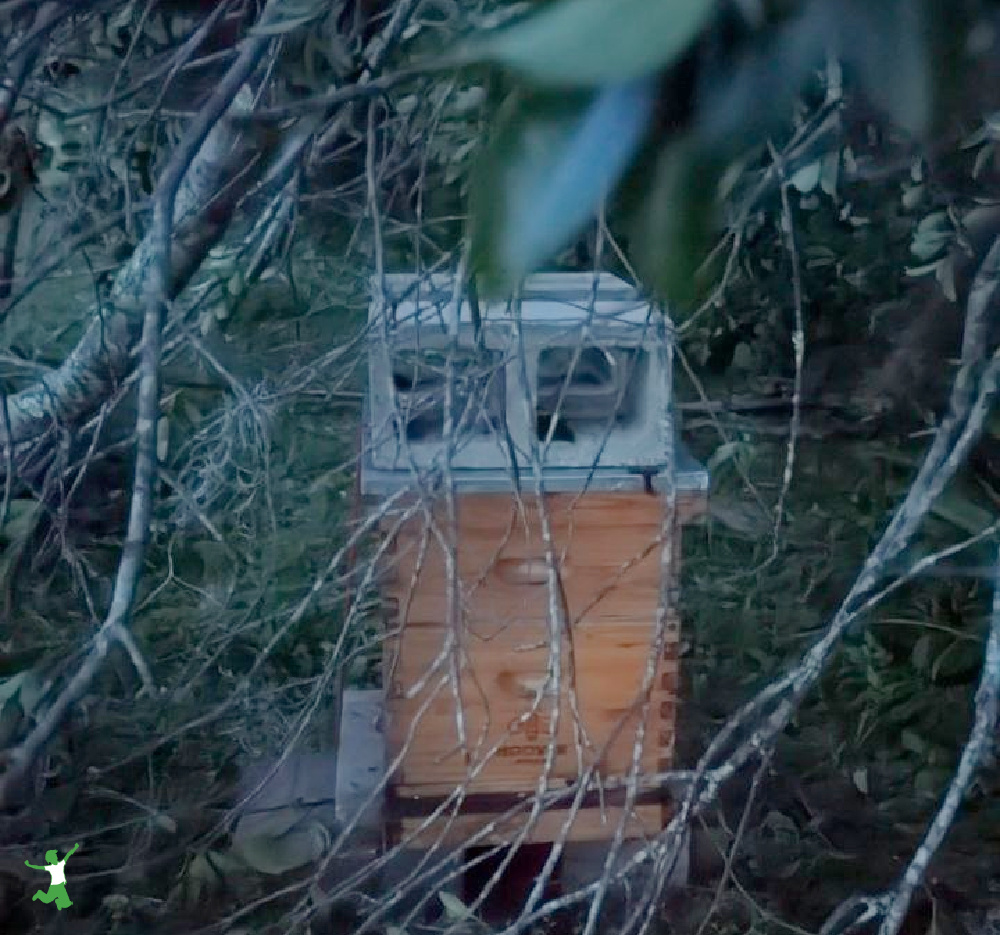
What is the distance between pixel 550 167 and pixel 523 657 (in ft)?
3.25

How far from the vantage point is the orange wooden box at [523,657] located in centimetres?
132

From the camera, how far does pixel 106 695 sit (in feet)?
5.26

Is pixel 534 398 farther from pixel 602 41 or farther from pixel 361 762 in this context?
pixel 602 41

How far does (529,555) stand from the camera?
1324 mm

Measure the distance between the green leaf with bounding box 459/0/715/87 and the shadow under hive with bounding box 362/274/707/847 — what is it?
763 millimetres

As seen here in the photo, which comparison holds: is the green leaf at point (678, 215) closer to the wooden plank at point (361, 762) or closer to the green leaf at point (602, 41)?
the green leaf at point (602, 41)

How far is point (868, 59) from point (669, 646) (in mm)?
1052

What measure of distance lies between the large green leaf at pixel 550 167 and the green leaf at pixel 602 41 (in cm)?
3

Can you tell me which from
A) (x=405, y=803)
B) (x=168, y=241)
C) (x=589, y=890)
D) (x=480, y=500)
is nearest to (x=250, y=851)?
(x=405, y=803)

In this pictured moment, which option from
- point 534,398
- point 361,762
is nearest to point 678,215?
point 534,398

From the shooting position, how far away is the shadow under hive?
4.11 ft

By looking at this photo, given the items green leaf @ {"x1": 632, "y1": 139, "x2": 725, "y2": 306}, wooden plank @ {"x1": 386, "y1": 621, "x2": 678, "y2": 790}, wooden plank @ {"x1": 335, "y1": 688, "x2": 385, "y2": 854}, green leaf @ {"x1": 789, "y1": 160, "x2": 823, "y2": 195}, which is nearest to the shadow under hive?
wooden plank @ {"x1": 386, "y1": 621, "x2": 678, "y2": 790}

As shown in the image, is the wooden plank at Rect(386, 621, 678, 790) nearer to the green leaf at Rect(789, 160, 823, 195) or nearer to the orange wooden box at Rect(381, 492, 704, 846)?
the orange wooden box at Rect(381, 492, 704, 846)

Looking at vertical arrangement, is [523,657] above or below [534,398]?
below
